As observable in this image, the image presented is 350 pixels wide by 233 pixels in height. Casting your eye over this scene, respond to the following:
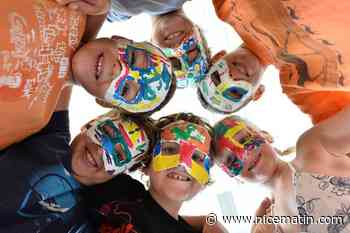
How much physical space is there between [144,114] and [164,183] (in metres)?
0.17

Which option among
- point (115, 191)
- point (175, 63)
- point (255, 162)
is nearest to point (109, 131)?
point (115, 191)

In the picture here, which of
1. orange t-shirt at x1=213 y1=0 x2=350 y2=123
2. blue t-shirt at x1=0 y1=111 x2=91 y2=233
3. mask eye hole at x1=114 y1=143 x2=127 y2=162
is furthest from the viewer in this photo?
mask eye hole at x1=114 y1=143 x2=127 y2=162

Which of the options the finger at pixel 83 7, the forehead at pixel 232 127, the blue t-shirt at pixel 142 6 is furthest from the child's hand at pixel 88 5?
the forehead at pixel 232 127

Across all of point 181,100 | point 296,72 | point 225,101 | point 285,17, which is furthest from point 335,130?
point 181,100

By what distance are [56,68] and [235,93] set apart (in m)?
0.50

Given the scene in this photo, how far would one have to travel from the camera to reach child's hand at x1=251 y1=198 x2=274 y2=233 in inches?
39.2

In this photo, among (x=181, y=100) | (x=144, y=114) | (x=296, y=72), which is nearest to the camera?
(x=296, y=72)

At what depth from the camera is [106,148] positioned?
3.28ft

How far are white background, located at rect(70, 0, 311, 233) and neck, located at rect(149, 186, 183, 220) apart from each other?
0.24 m

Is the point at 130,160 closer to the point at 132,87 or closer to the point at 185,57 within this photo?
the point at 132,87

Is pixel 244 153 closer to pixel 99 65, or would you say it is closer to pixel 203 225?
pixel 203 225

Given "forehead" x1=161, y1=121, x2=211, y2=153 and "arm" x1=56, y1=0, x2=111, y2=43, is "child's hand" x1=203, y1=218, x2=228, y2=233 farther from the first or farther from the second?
"arm" x1=56, y1=0, x2=111, y2=43

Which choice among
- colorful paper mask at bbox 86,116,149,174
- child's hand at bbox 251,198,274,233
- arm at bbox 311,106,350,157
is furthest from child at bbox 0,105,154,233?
arm at bbox 311,106,350,157

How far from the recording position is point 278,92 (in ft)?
4.93
